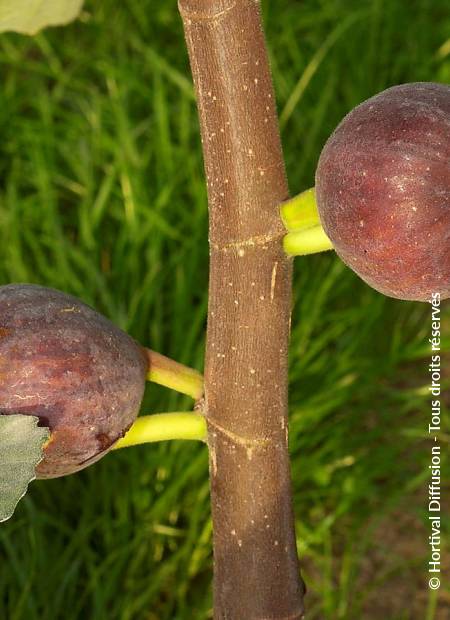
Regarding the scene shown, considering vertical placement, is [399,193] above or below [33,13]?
below

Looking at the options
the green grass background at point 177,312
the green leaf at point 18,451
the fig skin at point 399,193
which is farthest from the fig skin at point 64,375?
the green grass background at point 177,312

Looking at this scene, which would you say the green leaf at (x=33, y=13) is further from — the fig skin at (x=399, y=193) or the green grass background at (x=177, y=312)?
the green grass background at (x=177, y=312)

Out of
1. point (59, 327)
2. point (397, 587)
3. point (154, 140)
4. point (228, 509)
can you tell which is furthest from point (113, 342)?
point (154, 140)

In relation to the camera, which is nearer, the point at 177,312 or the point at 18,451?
the point at 18,451

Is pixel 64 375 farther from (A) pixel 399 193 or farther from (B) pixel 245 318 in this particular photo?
(A) pixel 399 193

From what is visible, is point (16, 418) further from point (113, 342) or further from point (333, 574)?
point (333, 574)

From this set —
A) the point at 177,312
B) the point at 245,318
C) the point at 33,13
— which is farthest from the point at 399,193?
the point at 177,312
